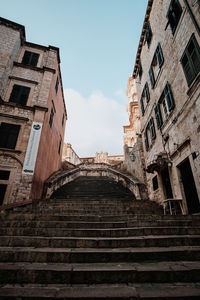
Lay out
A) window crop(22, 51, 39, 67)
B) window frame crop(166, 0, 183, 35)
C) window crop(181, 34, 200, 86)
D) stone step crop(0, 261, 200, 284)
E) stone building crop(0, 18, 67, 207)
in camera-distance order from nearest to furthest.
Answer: stone step crop(0, 261, 200, 284), window crop(181, 34, 200, 86), window frame crop(166, 0, 183, 35), stone building crop(0, 18, 67, 207), window crop(22, 51, 39, 67)

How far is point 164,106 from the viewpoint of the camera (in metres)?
8.76

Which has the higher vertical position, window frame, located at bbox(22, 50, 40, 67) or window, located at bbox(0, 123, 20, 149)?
window frame, located at bbox(22, 50, 40, 67)

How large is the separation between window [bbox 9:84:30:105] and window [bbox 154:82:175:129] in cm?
992

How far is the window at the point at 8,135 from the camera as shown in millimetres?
10125

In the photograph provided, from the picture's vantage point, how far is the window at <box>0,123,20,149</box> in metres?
10.1

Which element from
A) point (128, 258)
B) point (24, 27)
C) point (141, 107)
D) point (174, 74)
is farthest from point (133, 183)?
point (24, 27)

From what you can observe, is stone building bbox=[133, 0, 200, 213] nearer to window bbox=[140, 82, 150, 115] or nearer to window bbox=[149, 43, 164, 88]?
window bbox=[149, 43, 164, 88]

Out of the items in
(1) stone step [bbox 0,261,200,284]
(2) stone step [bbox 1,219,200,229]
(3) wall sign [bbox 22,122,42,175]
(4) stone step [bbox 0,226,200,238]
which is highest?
(3) wall sign [bbox 22,122,42,175]

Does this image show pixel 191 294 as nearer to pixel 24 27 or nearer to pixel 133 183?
pixel 133 183

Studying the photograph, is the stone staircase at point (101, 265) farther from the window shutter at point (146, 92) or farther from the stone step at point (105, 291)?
the window shutter at point (146, 92)

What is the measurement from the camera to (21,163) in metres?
9.88

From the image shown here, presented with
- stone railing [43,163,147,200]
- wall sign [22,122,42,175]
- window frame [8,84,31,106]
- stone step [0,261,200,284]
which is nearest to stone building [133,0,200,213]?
stone railing [43,163,147,200]

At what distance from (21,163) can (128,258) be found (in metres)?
9.16

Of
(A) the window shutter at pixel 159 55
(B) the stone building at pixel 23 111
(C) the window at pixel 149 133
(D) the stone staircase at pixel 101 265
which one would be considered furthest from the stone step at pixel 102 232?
(A) the window shutter at pixel 159 55
